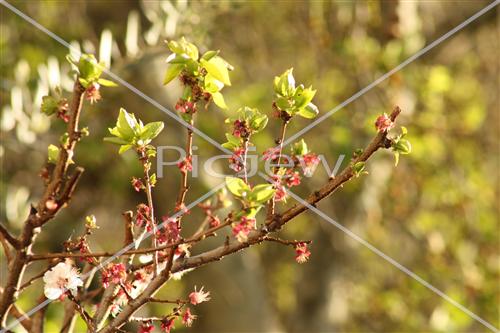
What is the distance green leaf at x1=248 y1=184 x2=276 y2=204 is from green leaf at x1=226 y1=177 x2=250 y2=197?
0.04 feet

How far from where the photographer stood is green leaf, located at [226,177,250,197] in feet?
3.11

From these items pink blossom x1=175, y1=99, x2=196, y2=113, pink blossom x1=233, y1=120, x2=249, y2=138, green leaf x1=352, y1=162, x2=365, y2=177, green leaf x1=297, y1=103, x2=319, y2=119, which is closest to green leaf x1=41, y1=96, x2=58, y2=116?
pink blossom x1=175, y1=99, x2=196, y2=113

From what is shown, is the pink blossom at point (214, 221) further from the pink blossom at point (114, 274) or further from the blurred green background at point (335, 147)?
the blurred green background at point (335, 147)

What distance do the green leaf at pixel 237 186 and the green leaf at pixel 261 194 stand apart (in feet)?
0.04

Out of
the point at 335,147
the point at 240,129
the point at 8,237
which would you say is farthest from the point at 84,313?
the point at 335,147

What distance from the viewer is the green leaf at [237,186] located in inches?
37.3

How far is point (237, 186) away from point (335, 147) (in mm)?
2180

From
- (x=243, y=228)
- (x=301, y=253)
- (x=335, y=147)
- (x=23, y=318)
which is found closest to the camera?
(x=243, y=228)

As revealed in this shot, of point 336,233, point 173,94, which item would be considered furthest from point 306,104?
point 336,233

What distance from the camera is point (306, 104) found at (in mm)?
1053

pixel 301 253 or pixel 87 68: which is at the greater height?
pixel 87 68

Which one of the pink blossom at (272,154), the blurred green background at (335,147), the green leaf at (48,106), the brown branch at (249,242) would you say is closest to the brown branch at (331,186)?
the brown branch at (249,242)

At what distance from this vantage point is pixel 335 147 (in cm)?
308
